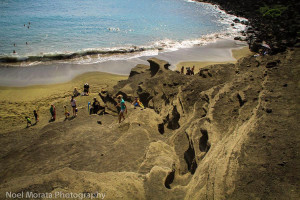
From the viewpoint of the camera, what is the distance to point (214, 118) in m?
7.06

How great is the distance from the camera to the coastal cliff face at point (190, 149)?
4664mm

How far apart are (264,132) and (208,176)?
6.15ft

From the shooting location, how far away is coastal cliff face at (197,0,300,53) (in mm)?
26664

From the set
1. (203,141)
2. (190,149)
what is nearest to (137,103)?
(190,149)

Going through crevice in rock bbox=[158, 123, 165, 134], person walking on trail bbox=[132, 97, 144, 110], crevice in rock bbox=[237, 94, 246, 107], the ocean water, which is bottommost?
crevice in rock bbox=[158, 123, 165, 134]

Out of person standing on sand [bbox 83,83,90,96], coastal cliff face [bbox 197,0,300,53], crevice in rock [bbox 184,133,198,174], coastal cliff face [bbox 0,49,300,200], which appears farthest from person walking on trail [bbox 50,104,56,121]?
coastal cliff face [bbox 197,0,300,53]

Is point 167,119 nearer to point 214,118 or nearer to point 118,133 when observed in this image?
point 118,133

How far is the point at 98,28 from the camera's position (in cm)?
3350

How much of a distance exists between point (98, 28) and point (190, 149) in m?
30.5

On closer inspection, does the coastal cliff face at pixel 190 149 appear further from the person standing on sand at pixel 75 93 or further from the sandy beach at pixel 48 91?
the person standing on sand at pixel 75 93

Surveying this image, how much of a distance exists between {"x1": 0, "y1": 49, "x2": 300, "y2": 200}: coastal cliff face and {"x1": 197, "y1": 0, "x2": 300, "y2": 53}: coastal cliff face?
1450 centimetres

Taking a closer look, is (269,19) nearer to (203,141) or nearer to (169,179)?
(203,141)

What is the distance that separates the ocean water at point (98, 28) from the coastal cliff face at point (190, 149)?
16045mm

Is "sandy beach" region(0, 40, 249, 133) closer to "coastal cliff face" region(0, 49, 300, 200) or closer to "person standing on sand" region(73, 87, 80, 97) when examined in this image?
"person standing on sand" region(73, 87, 80, 97)
